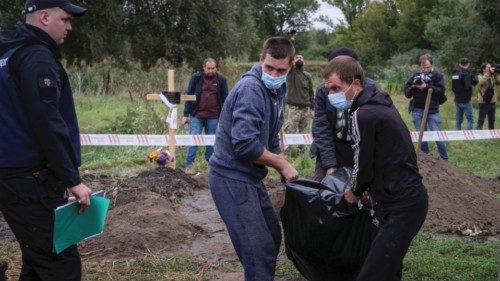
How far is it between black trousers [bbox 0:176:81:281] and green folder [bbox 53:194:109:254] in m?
0.05

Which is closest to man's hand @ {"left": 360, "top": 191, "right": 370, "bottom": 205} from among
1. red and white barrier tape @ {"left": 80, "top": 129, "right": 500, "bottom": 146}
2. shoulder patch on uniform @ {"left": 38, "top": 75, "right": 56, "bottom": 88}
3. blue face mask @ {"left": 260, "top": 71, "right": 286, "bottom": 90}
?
blue face mask @ {"left": 260, "top": 71, "right": 286, "bottom": 90}

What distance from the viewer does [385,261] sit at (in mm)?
3812

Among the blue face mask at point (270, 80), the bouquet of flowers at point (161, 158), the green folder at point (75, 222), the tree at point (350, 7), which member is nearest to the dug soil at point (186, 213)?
the bouquet of flowers at point (161, 158)

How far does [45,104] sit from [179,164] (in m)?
8.33

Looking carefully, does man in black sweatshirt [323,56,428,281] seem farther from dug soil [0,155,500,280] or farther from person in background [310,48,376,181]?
dug soil [0,155,500,280]

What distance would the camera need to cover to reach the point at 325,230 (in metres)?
4.25

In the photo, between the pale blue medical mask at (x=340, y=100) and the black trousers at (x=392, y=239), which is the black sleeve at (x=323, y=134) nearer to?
the pale blue medical mask at (x=340, y=100)

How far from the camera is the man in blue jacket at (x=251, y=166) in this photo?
Answer: 396 cm

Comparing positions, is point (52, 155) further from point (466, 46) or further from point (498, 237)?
point (466, 46)

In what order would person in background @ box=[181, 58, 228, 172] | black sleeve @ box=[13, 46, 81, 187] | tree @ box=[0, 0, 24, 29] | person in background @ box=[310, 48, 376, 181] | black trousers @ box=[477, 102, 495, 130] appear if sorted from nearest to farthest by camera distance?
black sleeve @ box=[13, 46, 81, 187] < person in background @ box=[310, 48, 376, 181] < person in background @ box=[181, 58, 228, 172] < black trousers @ box=[477, 102, 495, 130] < tree @ box=[0, 0, 24, 29]

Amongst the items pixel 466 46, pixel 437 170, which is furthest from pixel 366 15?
pixel 437 170

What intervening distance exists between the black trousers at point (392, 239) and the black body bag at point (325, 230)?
0.21 m

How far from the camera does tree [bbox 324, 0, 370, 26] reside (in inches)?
2471

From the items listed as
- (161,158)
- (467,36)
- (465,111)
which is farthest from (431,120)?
(467,36)
